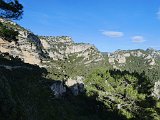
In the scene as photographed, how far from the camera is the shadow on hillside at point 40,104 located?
2697 centimetres

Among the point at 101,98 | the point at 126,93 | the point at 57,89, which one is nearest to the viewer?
the point at 126,93

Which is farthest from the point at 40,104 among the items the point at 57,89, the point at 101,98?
the point at 101,98

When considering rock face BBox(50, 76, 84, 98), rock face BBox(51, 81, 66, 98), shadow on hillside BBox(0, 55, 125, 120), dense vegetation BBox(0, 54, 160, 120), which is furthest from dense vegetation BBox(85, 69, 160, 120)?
rock face BBox(51, 81, 66, 98)

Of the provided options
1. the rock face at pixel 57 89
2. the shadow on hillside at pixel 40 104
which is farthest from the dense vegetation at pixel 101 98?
the rock face at pixel 57 89

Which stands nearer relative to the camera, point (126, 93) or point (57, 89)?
point (126, 93)

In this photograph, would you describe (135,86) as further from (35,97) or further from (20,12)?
(20,12)

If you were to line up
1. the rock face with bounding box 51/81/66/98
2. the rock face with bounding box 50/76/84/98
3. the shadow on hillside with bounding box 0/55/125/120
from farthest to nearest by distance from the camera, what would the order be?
the rock face with bounding box 50/76/84/98 < the rock face with bounding box 51/81/66/98 < the shadow on hillside with bounding box 0/55/125/120

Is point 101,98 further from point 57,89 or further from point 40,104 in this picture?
point 40,104

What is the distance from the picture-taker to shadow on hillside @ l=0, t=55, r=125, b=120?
2697 cm

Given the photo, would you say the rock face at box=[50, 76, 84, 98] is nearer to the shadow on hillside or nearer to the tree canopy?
the shadow on hillside

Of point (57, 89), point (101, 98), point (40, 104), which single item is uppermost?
point (57, 89)

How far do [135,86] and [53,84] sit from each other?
16.3 meters

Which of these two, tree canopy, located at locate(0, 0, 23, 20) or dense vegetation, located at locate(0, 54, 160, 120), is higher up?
tree canopy, located at locate(0, 0, 23, 20)

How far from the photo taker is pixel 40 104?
50219 mm
